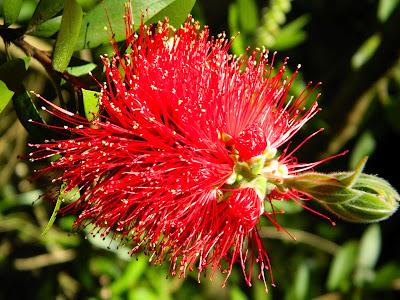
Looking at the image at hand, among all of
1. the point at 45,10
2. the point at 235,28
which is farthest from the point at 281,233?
the point at 45,10

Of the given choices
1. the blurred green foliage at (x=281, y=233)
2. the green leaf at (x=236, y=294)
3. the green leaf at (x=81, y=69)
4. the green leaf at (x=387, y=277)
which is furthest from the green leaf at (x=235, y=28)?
the green leaf at (x=387, y=277)

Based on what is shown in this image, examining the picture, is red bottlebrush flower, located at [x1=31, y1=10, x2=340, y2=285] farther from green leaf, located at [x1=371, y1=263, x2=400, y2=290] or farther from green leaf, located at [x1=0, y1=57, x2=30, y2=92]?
green leaf, located at [x1=371, y1=263, x2=400, y2=290]

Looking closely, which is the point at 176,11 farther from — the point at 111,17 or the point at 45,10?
the point at 45,10

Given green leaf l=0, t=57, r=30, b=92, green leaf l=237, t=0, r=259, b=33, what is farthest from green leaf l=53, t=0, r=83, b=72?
green leaf l=237, t=0, r=259, b=33

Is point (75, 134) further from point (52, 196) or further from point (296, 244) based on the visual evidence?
point (296, 244)

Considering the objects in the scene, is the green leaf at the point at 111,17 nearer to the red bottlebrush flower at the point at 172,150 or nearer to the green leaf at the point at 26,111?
the red bottlebrush flower at the point at 172,150
